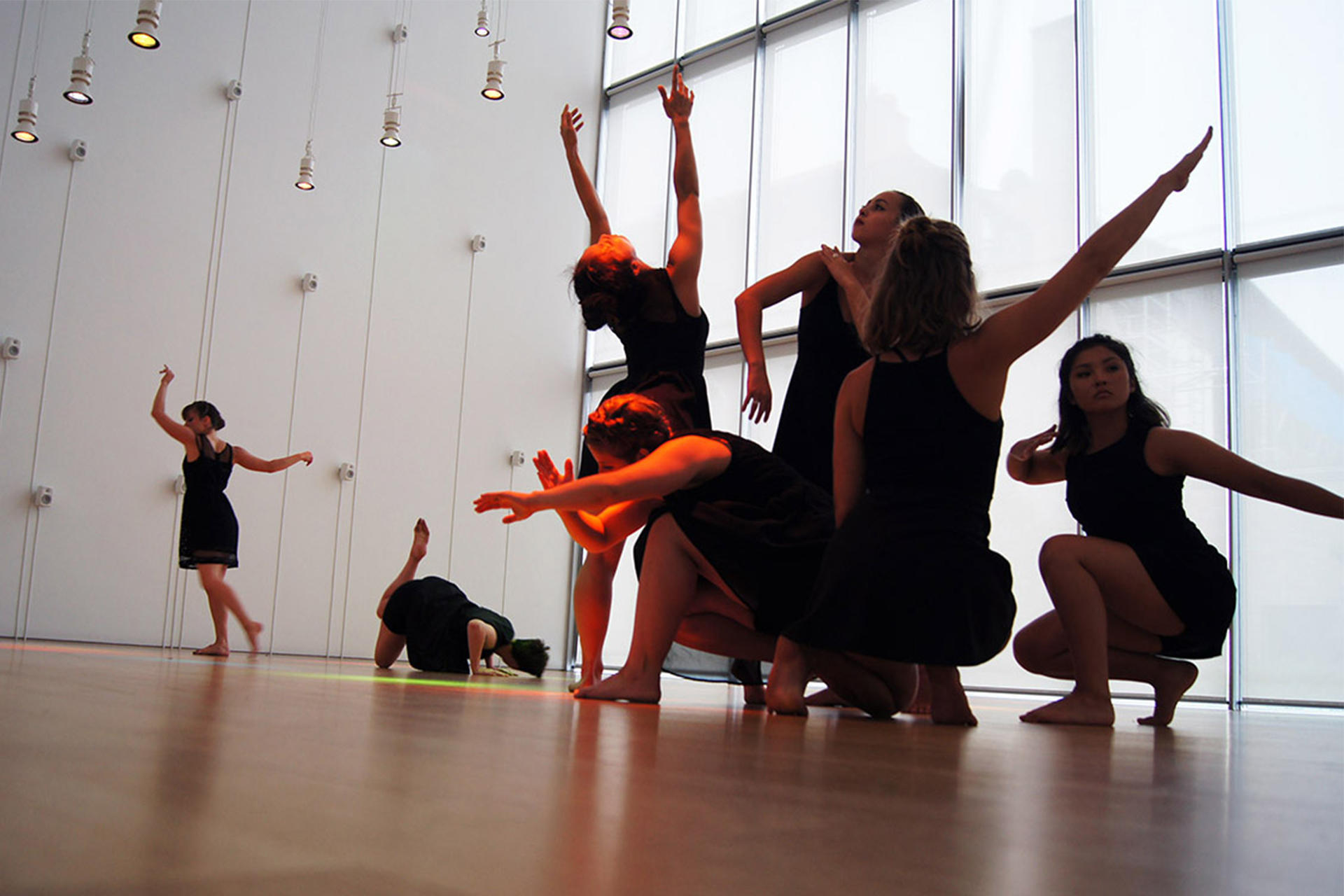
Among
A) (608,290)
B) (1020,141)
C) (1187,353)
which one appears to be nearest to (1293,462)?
(1187,353)

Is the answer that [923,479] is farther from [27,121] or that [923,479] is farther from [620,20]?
[27,121]

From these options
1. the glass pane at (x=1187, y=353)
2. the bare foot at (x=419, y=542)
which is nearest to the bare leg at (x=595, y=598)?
the bare foot at (x=419, y=542)

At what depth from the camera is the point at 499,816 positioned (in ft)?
1.56

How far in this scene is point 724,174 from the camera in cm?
936

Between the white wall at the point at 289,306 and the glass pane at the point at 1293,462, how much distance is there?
5.86 meters

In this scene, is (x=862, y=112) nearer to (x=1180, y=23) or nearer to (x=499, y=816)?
(x=1180, y=23)

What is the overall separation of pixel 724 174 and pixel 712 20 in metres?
1.52

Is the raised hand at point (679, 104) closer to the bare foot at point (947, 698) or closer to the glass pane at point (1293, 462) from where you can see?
the bare foot at point (947, 698)

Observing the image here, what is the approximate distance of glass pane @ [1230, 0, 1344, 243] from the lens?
609 centimetres

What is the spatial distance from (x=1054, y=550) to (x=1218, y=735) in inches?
18.3

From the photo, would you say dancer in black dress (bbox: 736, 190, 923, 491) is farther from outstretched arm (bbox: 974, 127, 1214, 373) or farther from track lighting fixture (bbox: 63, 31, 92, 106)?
track lighting fixture (bbox: 63, 31, 92, 106)

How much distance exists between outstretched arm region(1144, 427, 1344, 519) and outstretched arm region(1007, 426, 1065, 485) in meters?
0.28

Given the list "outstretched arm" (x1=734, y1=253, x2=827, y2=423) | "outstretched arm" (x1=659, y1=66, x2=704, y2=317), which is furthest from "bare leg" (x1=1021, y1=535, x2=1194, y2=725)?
"outstretched arm" (x1=659, y1=66, x2=704, y2=317)

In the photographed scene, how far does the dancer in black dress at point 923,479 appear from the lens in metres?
1.77
